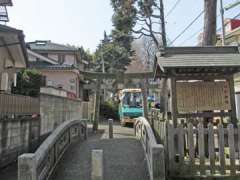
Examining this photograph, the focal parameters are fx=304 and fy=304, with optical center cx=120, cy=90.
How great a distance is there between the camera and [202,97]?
831 cm

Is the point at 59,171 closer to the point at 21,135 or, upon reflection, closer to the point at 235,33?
the point at 21,135

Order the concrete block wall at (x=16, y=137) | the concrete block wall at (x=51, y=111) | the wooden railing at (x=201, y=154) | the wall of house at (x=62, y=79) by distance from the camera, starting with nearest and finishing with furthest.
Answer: the wooden railing at (x=201, y=154), the concrete block wall at (x=16, y=137), the concrete block wall at (x=51, y=111), the wall of house at (x=62, y=79)

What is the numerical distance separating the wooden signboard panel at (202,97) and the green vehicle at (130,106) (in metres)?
17.4

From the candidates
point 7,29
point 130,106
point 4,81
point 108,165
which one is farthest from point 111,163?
point 130,106

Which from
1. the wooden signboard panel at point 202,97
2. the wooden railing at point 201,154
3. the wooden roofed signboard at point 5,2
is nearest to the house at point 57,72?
the wooden roofed signboard at point 5,2

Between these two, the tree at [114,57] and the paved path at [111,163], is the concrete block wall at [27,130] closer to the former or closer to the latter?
the paved path at [111,163]

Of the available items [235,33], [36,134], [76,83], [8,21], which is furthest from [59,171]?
[76,83]

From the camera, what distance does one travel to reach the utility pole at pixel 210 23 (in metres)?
12.5

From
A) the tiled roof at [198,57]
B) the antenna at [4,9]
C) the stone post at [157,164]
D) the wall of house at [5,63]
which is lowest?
the stone post at [157,164]

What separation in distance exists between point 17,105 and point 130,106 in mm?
17193

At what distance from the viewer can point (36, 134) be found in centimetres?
1206

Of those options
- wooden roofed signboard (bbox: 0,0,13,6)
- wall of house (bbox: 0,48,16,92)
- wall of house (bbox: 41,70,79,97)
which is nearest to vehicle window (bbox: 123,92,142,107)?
wall of house (bbox: 41,70,79,97)

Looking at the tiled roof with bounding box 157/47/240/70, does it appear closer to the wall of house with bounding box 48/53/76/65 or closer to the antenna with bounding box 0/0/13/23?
the antenna with bounding box 0/0/13/23

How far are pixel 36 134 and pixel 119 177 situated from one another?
551cm
